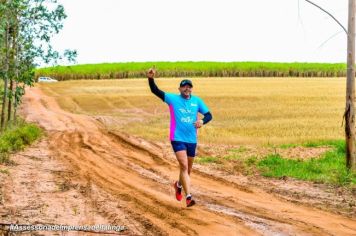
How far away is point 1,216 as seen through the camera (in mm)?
9289

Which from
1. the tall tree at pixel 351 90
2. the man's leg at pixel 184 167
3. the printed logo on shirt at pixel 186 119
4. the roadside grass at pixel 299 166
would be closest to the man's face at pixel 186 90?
the printed logo on shirt at pixel 186 119

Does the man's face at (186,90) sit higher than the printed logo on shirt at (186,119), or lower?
higher

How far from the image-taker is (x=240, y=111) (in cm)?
3853

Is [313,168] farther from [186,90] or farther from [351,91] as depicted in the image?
[186,90]

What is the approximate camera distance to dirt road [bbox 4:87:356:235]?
9102mm

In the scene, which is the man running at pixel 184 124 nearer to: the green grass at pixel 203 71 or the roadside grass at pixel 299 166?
the roadside grass at pixel 299 166

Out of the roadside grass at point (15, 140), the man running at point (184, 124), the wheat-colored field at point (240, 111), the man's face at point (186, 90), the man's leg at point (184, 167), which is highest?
the man's face at point (186, 90)

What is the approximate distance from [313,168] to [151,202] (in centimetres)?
660

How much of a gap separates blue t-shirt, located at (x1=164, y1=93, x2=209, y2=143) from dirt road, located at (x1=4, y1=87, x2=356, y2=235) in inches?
45.9

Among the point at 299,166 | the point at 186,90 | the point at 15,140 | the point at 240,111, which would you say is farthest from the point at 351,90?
the point at 240,111

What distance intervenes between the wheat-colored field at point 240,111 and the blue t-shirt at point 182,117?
1331cm

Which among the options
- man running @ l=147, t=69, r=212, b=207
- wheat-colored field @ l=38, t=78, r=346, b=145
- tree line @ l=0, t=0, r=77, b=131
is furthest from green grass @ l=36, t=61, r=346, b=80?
man running @ l=147, t=69, r=212, b=207

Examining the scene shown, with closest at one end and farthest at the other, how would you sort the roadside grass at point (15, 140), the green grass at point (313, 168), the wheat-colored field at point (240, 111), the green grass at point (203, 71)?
1. the green grass at point (313, 168)
2. the roadside grass at point (15, 140)
3. the wheat-colored field at point (240, 111)
4. the green grass at point (203, 71)

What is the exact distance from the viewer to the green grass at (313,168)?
14852 mm
